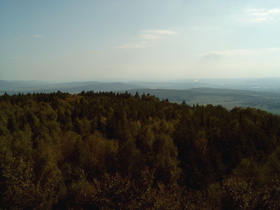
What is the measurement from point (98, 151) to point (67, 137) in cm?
1188

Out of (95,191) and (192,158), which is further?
(192,158)

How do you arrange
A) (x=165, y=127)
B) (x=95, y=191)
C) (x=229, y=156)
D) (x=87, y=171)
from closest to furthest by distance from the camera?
(x=95, y=191) < (x=87, y=171) < (x=229, y=156) < (x=165, y=127)

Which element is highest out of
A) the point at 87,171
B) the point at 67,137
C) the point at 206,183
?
the point at 67,137

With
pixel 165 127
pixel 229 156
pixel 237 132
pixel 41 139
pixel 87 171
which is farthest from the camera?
pixel 165 127

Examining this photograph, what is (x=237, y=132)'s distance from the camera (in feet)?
202

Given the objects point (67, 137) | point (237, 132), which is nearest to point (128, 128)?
point (67, 137)

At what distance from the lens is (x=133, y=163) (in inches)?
1748

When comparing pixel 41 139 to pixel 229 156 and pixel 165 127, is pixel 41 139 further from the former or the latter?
pixel 229 156

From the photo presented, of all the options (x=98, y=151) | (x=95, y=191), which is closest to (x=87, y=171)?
(x=98, y=151)

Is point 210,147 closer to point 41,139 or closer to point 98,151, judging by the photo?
point 98,151

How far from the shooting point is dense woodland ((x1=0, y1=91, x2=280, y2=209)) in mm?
29125

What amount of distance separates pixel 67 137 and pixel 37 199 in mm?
29119

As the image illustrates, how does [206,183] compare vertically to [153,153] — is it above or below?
below

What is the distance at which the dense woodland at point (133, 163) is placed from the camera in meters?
29.1
